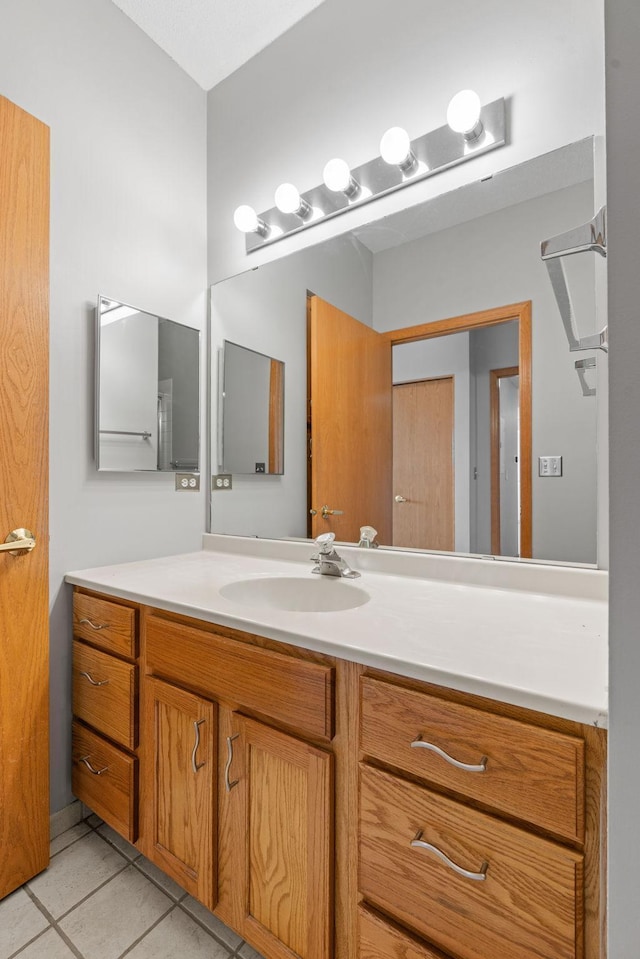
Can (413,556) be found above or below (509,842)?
above

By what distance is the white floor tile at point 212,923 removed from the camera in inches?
44.1

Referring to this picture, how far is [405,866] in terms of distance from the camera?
755mm

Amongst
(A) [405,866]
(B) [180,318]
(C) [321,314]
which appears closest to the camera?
(A) [405,866]

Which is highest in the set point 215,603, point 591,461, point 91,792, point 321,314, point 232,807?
point 321,314

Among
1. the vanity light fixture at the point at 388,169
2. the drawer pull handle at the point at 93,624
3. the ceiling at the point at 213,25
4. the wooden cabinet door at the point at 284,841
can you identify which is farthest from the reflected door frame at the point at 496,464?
the ceiling at the point at 213,25

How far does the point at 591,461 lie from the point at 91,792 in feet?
5.51

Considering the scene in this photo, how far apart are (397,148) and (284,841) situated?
5.75 feet

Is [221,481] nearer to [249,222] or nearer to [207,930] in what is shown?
[249,222]

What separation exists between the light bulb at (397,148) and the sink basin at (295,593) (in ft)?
4.06

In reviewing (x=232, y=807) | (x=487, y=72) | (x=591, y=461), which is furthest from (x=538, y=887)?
(x=487, y=72)

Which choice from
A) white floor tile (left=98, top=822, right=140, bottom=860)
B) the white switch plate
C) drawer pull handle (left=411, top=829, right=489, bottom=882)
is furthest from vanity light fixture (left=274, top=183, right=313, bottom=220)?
white floor tile (left=98, top=822, right=140, bottom=860)

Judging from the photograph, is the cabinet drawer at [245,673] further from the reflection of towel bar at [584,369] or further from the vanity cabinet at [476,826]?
the reflection of towel bar at [584,369]

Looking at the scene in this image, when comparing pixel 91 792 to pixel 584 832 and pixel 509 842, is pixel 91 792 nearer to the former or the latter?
pixel 509 842

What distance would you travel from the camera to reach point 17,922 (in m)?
1.15
